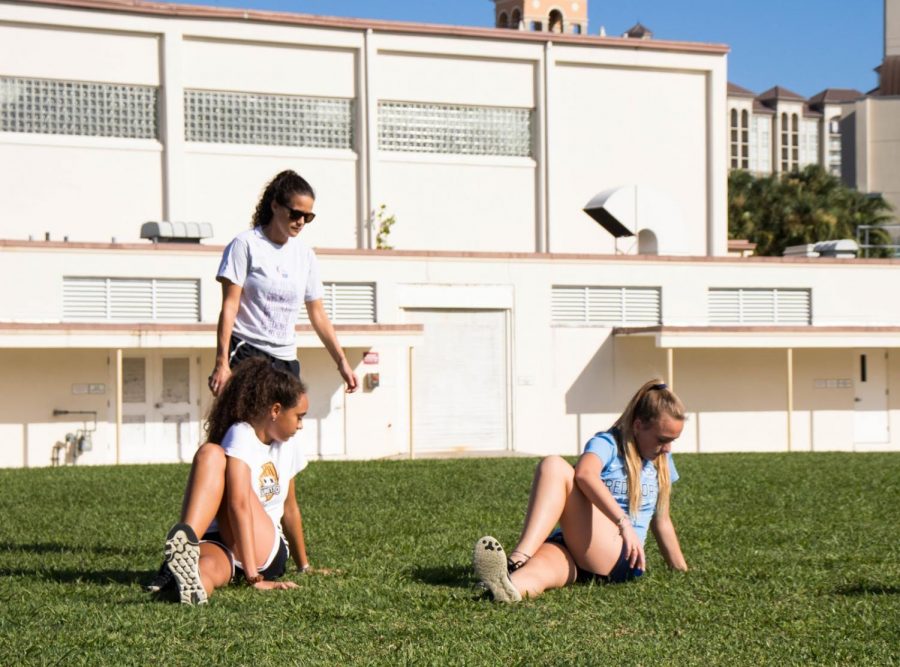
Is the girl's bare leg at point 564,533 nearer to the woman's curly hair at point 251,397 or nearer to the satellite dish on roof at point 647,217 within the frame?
the woman's curly hair at point 251,397

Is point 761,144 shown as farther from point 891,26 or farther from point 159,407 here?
point 159,407

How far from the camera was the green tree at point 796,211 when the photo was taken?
2435 inches

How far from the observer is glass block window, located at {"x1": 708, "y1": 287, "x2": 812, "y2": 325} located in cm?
3219

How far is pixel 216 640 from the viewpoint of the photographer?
5.54 metres

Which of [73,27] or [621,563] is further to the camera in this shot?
[73,27]

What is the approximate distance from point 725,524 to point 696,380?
22.2 meters

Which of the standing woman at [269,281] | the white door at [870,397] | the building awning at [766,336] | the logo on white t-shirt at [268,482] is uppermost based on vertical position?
the standing woman at [269,281]

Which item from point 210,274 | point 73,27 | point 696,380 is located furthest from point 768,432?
point 73,27

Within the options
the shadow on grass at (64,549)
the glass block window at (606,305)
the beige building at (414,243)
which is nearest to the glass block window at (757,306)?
the beige building at (414,243)

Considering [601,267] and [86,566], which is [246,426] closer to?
[86,566]

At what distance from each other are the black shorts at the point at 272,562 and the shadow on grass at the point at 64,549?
1.83 meters

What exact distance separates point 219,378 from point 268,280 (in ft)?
2.15

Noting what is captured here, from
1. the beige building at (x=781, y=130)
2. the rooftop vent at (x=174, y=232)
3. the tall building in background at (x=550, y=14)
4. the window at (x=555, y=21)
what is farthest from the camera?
the beige building at (x=781, y=130)

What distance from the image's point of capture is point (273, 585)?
677 centimetres
